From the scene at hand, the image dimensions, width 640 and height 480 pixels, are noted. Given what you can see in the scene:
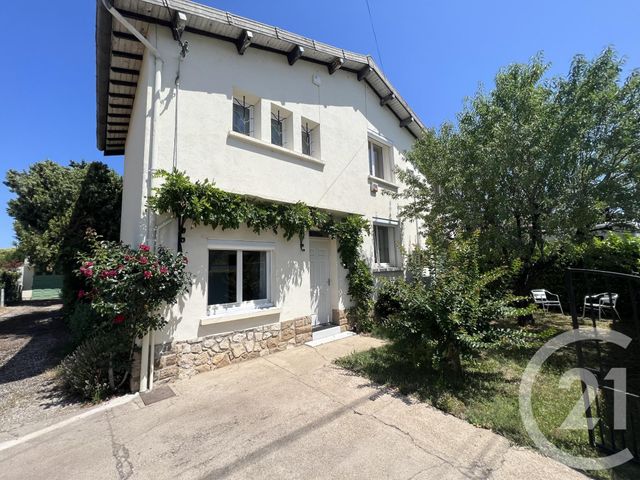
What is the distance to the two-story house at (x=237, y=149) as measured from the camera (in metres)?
5.57

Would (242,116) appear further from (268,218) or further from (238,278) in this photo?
(238,278)

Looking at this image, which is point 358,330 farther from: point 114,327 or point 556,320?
point 556,320

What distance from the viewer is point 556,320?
367 inches

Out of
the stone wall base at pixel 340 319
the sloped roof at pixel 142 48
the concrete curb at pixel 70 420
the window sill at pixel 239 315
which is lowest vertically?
the concrete curb at pixel 70 420

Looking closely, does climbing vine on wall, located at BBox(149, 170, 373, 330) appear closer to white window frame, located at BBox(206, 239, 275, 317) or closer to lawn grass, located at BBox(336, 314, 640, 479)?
white window frame, located at BBox(206, 239, 275, 317)

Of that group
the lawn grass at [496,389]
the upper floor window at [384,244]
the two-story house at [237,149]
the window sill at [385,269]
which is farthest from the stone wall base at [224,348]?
the upper floor window at [384,244]

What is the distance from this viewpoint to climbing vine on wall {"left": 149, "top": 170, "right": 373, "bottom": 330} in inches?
205

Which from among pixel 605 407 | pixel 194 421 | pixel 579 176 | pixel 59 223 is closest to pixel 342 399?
pixel 194 421

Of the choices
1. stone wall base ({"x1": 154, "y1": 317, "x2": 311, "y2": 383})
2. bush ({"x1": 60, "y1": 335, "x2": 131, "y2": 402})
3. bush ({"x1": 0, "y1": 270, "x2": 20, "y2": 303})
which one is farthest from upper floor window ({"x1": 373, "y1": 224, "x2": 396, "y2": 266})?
bush ({"x1": 0, "y1": 270, "x2": 20, "y2": 303})

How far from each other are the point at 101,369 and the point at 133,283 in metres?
1.74

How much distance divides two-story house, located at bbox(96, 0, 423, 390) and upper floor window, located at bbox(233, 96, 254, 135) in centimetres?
3

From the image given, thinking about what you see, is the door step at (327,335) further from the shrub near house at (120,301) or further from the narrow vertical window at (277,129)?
the narrow vertical window at (277,129)

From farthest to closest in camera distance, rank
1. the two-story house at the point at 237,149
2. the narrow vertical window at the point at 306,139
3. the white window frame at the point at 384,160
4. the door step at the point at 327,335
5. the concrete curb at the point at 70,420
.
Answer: the white window frame at the point at 384,160 → the narrow vertical window at the point at 306,139 → the door step at the point at 327,335 → the two-story house at the point at 237,149 → the concrete curb at the point at 70,420

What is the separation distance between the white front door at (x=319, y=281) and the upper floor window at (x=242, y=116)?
10.9 feet
